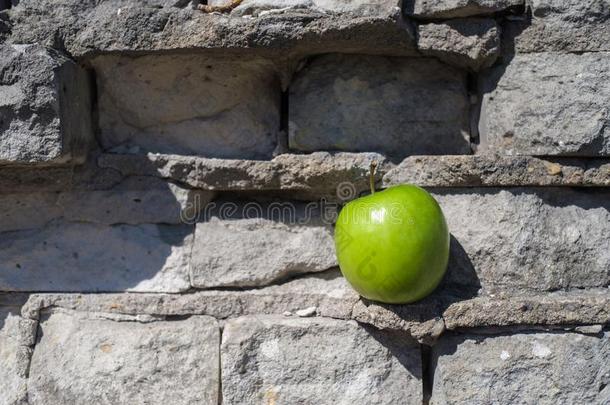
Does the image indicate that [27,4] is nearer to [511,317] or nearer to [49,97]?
[49,97]

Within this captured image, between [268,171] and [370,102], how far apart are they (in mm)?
316

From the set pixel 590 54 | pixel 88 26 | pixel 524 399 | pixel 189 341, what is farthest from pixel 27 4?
pixel 524 399

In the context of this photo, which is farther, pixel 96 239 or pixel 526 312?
pixel 96 239

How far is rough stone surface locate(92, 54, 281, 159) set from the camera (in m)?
1.56

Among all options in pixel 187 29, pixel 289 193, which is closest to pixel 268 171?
pixel 289 193

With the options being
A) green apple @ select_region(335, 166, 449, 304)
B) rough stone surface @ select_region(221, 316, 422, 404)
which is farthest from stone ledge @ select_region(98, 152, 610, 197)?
rough stone surface @ select_region(221, 316, 422, 404)

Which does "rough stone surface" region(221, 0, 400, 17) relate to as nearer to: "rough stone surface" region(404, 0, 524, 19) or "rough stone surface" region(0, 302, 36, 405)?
"rough stone surface" region(404, 0, 524, 19)

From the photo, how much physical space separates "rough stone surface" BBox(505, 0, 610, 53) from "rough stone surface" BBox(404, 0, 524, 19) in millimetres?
65

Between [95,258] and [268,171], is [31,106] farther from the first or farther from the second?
[268,171]

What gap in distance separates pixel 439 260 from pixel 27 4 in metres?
1.16

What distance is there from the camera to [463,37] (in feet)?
4.75

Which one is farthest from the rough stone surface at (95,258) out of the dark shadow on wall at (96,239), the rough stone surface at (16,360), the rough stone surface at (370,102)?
the rough stone surface at (370,102)

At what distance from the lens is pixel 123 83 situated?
1572mm

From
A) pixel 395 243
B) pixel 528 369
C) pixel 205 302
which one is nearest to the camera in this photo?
pixel 395 243
